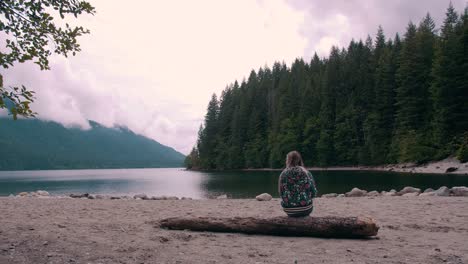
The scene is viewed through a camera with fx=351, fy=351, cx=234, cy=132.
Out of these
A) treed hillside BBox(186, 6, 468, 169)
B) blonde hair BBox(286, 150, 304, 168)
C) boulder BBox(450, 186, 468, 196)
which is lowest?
boulder BBox(450, 186, 468, 196)

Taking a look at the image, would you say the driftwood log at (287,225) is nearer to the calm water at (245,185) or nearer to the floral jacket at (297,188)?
the floral jacket at (297,188)

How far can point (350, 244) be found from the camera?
7.44 meters

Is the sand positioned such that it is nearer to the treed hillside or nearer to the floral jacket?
the floral jacket

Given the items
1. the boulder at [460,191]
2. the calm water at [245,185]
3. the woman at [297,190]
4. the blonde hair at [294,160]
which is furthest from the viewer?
the calm water at [245,185]

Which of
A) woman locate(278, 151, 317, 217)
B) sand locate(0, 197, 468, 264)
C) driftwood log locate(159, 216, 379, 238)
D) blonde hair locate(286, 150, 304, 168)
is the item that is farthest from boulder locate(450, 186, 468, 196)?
blonde hair locate(286, 150, 304, 168)

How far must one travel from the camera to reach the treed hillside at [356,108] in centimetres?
5006

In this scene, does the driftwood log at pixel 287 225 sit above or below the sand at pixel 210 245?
above

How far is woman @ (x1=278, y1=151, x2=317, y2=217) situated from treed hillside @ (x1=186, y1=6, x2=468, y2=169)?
41.8 metres

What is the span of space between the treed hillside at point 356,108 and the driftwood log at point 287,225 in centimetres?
4151

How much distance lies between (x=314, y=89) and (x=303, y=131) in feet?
35.4

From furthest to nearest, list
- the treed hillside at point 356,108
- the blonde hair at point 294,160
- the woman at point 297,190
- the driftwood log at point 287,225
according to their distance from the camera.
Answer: the treed hillside at point 356,108, the blonde hair at point 294,160, the woman at point 297,190, the driftwood log at point 287,225

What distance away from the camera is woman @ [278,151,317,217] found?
827cm

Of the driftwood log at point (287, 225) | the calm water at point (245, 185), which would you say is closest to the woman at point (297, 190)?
the driftwood log at point (287, 225)

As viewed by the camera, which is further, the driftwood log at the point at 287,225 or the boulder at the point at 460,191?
the boulder at the point at 460,191
